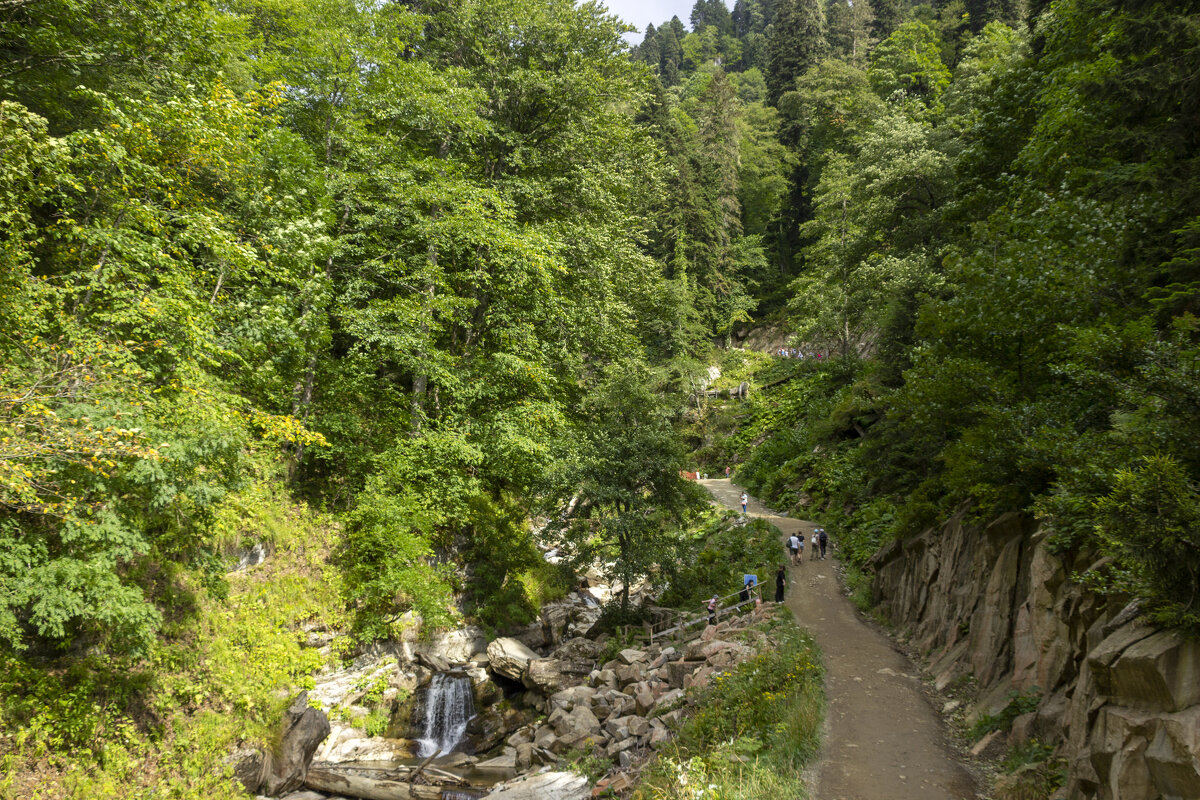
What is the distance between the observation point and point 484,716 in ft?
53.5

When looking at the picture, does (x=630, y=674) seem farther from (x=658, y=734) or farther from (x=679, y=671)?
(x=658, y=734)

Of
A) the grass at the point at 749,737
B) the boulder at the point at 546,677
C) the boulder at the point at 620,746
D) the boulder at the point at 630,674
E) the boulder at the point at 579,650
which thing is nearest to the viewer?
the grass at the point at 749,737

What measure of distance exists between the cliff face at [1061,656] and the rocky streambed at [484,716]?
161 inches

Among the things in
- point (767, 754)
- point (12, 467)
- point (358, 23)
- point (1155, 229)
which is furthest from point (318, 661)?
point (1155, 229)

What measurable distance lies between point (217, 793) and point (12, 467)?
7.99m

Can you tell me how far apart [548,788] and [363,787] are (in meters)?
4.32

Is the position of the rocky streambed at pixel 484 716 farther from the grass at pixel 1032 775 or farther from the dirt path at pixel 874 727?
the grass at pixel 1032 775

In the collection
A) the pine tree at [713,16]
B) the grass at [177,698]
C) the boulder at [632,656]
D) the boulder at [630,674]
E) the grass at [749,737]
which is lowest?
the boulder at [630,674]

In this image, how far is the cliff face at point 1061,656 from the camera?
5.70 metres

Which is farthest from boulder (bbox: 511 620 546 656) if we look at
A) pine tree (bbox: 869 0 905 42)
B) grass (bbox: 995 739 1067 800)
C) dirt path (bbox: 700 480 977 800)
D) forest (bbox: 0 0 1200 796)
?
pine tree (bbox: 869 0 905 42)

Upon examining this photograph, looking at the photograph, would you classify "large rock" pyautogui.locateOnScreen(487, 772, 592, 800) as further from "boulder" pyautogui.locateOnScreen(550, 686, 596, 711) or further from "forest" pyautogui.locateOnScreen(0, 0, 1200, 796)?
"forest" pyautogui.locateOnScreen(0, 0, 1200, 796)

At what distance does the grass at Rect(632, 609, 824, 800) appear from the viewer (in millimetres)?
8164

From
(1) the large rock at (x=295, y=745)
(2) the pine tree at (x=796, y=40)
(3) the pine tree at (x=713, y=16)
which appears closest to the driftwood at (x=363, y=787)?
(1) the large rock at (x=295, y=745)

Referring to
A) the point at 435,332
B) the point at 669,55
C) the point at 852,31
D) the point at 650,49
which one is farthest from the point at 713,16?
the point at 435,332
